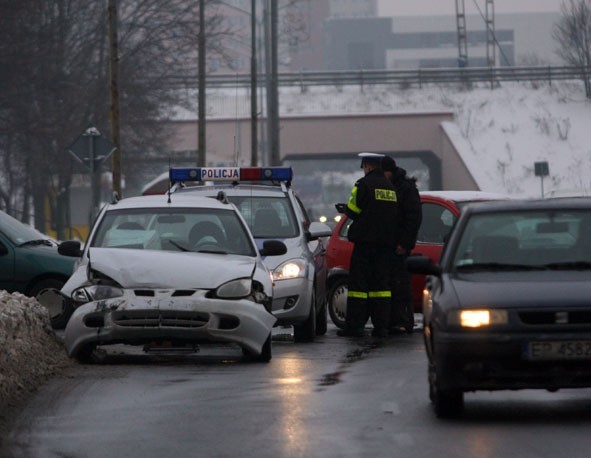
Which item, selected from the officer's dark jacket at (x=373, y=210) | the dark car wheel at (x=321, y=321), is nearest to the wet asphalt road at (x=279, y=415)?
the officer's dark jacket at (x=373, y=210)

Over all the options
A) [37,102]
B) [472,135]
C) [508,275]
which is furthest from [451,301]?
[472,135]

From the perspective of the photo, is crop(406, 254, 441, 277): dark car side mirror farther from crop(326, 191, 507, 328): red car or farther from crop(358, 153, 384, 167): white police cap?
crop(326, 191, 507, 328): red car

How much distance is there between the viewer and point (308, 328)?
709 inches

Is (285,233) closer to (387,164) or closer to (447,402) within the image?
(387,164)

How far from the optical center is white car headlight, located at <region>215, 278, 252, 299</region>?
575 inches

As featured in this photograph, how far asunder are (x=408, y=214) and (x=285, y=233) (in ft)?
4.24

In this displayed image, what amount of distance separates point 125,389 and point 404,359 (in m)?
3.54

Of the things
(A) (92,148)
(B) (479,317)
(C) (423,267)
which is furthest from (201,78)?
(B) (479,317)

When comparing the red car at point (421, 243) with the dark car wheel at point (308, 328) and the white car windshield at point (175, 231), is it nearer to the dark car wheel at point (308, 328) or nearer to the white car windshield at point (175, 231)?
the dark car wheel at point (308, 328)

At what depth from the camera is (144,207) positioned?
1625cm

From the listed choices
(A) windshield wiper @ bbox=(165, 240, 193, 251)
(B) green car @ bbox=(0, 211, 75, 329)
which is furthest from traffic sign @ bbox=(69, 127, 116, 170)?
(A) windshield wiper @ bbox=(165, 240, 193, 251)

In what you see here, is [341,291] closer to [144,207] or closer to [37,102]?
[144,207]

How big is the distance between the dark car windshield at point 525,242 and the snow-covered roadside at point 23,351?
3117 millimetres

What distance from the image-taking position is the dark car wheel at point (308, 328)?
58.9 feet
